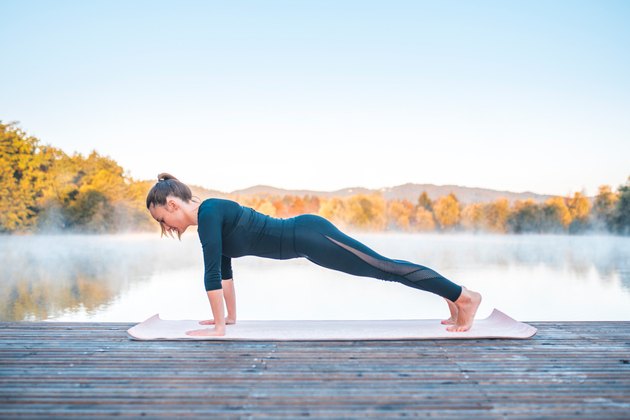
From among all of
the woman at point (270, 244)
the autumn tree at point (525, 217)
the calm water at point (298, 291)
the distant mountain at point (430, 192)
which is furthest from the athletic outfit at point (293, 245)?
the autumn tree at point (525, 217)

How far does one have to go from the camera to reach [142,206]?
67.6 feet

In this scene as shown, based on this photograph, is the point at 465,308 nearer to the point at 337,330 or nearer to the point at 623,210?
the point at 337,330

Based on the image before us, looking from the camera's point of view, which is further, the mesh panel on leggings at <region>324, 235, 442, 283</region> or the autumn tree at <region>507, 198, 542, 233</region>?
the autumn tree at <region>507, 198, 542, 233</region>

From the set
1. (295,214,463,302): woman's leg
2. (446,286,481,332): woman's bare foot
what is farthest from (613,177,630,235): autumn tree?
(295,214,463,302): woman's leg

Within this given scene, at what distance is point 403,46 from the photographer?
1606cm

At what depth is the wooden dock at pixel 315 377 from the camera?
1438 millimetres

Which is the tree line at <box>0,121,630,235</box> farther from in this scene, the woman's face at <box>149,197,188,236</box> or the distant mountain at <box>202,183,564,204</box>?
the woman's face at <box>149,197,188,236</box>

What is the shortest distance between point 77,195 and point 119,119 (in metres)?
3.21

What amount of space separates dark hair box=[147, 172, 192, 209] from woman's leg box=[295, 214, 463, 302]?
1.87ft

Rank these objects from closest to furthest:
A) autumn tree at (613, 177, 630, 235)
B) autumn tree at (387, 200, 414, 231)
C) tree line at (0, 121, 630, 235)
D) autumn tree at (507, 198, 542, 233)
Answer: tree line at (0, 121, 630, 235) < autumn tree at (613, 177, 630, 235) < autumn tree at (507, 198, 542, 233) < autumn tree at (387, 200, 414, 231)

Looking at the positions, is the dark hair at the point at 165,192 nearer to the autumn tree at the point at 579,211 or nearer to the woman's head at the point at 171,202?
the woman's head at the point at 171,202

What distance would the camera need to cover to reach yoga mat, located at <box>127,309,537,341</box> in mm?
2256

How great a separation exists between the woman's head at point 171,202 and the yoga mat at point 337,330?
18.6 inches

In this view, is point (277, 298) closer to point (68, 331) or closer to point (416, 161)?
point (68, 331)
